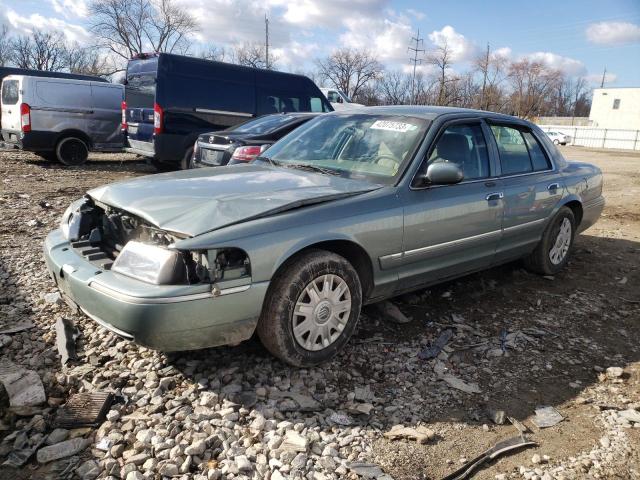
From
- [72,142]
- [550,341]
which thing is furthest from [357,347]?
[72,142]

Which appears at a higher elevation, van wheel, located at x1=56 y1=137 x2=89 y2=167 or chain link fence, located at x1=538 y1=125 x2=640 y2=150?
chain link fence, located at x1=538 y1=125 x2=640 y2=150

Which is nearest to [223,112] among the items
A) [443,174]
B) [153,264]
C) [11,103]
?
[11,103]

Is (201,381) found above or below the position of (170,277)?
below

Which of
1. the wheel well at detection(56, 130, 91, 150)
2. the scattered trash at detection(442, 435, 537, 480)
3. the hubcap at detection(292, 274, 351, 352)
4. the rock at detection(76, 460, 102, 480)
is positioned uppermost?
the wheel well at detection(56, 130, 91, 150)

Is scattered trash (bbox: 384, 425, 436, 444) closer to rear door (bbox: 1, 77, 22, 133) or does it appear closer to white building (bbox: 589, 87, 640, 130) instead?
rear door (bbox: 1, 77, 22, 133)

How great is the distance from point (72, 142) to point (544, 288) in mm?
11117

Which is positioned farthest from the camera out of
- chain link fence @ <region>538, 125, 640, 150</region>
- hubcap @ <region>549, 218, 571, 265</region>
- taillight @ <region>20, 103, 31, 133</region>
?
chain link fence @ <region>538, 125, 640, 150</region>

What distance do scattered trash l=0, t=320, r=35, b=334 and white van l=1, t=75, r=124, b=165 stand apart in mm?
9196

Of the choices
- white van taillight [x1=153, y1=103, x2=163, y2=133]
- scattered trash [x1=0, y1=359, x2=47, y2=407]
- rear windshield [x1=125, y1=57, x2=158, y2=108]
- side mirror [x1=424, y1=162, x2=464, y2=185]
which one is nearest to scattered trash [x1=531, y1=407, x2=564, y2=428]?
side mirror [x1=424, y1=162, x2=464, y2=185]

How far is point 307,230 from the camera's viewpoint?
2953 mm

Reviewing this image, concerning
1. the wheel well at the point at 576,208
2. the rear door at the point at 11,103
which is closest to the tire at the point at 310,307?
the wheel well at the point at 576,208

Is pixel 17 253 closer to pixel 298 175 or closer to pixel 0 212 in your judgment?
pixel 0 212

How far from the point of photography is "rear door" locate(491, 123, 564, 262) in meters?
4.39

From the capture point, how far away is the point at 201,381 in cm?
298
